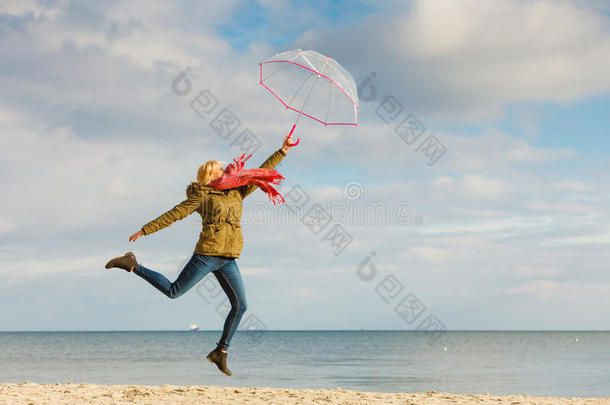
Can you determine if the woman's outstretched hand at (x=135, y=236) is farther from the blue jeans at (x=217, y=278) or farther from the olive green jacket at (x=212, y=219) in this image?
the blue jeans at (x=217, y=278)

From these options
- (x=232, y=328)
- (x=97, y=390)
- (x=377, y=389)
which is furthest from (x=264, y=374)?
(x=232, y=328)

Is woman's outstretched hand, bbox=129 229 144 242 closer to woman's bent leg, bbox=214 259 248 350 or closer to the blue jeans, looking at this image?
the blue jeans

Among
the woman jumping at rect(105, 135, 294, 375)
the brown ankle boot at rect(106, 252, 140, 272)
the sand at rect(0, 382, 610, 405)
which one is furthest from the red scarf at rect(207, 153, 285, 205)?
the sand at rect(0, 382, 610, 405)

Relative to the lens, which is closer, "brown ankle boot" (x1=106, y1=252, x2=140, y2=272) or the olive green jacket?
the olive green jacket

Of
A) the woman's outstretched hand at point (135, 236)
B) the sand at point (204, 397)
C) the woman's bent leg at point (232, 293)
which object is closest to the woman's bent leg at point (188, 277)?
the woman's bent leg at point (232, 293)

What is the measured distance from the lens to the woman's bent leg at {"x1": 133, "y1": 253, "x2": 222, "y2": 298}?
274 inches

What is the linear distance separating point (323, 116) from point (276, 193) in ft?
4.57

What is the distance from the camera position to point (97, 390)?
992 centimetres

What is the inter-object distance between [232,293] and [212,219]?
37.7 inches

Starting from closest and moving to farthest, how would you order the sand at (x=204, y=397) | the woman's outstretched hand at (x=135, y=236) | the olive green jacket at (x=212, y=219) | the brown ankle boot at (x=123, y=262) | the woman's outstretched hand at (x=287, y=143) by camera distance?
1. the woman's outstretched hand at (x=135, y=236)
2. the olive green jacket at (x=212, y=219)
3. the brown ankle boot at (x=123, y=262)
4. the woman's outstretched hand at (x=287, y=143)
5. the sand at (x=204, y=397)

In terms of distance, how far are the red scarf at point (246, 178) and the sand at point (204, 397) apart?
324cm

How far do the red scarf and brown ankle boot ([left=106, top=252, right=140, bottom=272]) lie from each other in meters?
1.27

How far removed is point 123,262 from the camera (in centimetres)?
714

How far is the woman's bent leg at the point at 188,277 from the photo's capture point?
22.8 feet
